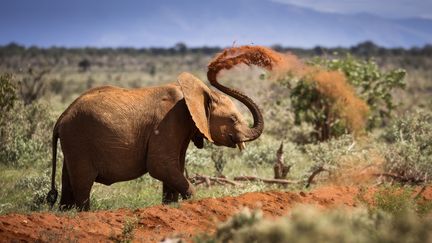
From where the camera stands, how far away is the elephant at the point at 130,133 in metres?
8.31

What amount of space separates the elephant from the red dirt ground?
86 cm

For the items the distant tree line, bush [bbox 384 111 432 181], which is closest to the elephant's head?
bush [bbox 384 111 432 181]

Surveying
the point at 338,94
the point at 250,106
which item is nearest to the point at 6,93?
the point at 250,106

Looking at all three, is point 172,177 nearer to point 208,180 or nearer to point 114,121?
point 114,121

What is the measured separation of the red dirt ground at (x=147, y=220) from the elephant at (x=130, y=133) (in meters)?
0.86

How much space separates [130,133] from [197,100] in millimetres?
1083

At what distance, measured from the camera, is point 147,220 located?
7.30 metres

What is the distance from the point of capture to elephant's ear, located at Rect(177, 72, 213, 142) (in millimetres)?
8414

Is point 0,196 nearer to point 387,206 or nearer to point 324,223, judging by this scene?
point 387,206

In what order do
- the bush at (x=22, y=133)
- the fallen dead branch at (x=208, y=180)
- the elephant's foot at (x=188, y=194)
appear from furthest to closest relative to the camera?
the bush at (x=22, y=133) < the fallen dead branch at (x=208, y=180) < the elephant's foot at (x=188, y=194)

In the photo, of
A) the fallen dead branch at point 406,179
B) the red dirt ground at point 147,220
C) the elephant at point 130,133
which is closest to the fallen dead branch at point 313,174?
the fallen dead branch at point 406,179

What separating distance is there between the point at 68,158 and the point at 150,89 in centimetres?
160

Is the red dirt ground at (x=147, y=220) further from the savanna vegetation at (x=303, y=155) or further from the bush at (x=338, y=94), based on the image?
the bush at (x=338, y=94)

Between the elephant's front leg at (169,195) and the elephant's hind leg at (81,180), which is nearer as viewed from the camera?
the elephant's hind leg at (81,180)
